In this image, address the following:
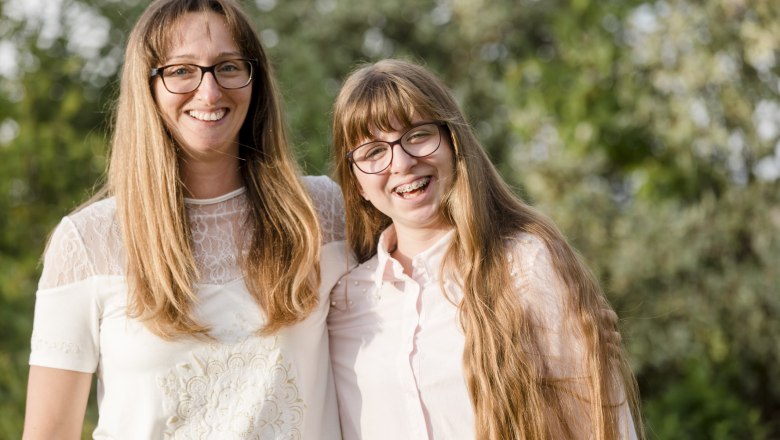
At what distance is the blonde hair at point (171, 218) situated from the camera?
246cm

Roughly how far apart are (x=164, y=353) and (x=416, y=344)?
72 centimetres

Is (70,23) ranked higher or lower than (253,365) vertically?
higher

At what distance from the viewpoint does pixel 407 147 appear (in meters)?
2.54

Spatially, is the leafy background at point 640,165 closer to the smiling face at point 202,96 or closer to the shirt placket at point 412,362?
the smiling face at point 202,96

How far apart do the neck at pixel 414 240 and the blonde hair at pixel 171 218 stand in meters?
0.27

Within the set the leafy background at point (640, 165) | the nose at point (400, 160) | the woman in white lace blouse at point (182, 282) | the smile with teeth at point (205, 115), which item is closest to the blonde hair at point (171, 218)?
the woman in white lace blouse at point (182, 282)

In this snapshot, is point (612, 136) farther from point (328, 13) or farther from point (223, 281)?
point (223, 281)

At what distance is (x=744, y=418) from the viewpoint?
205 inches

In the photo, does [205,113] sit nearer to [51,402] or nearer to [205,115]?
[205,115]

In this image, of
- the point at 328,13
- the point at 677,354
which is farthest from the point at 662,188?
the point at 328,13

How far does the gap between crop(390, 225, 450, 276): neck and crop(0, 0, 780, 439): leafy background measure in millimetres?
2532

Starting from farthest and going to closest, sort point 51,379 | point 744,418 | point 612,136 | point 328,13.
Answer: point 328,13 < point 612,136 < point 744,418 < point 51,379

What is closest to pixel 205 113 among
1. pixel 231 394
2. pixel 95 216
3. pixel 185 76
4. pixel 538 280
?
pixel 185 76

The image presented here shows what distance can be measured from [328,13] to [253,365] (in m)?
5.52
